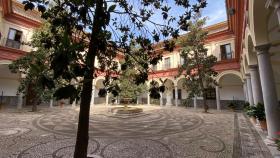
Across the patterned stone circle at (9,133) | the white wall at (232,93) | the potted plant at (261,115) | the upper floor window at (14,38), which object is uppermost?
the upper floor window at (14,38)

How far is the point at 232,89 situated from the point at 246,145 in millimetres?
14453

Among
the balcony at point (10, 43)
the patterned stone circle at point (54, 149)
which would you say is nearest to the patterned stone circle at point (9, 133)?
the patterned stone circle at point (54, 149)

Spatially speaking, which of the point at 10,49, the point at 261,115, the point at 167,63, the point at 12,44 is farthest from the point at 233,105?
the point at 12,44

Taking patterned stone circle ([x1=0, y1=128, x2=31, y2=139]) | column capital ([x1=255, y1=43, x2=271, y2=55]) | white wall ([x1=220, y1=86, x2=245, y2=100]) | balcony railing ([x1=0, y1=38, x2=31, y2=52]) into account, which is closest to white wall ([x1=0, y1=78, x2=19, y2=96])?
balcony railing ([x1=0, y1=38, x2=31, y2=52])

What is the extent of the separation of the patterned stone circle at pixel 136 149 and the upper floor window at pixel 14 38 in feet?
48.8

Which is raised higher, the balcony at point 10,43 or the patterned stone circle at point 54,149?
the balcony at point 10,43

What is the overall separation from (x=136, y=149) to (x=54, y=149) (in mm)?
2393

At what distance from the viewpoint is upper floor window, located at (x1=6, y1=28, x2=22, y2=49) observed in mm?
14812

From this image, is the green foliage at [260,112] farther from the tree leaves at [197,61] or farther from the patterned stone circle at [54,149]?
the tree leaves at [197,61]

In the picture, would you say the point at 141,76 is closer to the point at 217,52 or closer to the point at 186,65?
the point at 186,65

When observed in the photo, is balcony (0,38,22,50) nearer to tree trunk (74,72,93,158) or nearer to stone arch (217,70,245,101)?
tree trunk (74,72,93,158)

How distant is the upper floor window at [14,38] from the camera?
48.6 ft

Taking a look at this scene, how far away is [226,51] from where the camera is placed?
57.8ft

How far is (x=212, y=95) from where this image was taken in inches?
763
